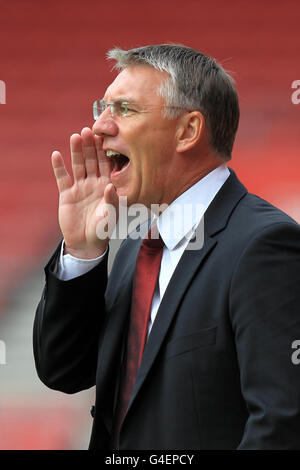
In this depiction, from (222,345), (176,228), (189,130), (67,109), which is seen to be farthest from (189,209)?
(67,109)

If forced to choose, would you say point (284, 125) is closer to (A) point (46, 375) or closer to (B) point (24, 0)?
(B) point (24, 0)

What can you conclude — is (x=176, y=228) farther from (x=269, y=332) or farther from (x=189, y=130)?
(x=269, y=332)

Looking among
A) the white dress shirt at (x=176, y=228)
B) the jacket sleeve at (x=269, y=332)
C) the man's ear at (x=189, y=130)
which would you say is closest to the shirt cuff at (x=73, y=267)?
the white dress shirt at (x=176, y=228)

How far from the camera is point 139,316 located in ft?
6.04

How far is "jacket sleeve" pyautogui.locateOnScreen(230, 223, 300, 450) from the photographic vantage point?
1.48 meters

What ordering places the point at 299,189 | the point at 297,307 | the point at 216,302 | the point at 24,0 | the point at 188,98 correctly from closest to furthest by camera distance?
the point at 297,307 < the point at 216,302 < the point at 188,98 < the point at 299,189 < the point at 24,0

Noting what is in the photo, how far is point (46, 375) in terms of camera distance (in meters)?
1.99

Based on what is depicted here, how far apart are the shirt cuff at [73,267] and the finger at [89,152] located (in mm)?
256

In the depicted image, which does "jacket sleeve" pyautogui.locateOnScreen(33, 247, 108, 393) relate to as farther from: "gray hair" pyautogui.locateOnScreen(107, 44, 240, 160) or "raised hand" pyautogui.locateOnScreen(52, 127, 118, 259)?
"gray hair" pyautogui.locateOnScreen(107, 44, 240, 160)

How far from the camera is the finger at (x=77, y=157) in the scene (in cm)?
198

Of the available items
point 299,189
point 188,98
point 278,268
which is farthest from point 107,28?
point 278,268

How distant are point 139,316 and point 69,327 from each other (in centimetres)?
21

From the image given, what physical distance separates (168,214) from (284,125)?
1.66 m

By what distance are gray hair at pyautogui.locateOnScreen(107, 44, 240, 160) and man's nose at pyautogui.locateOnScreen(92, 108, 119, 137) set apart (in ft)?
0.47
